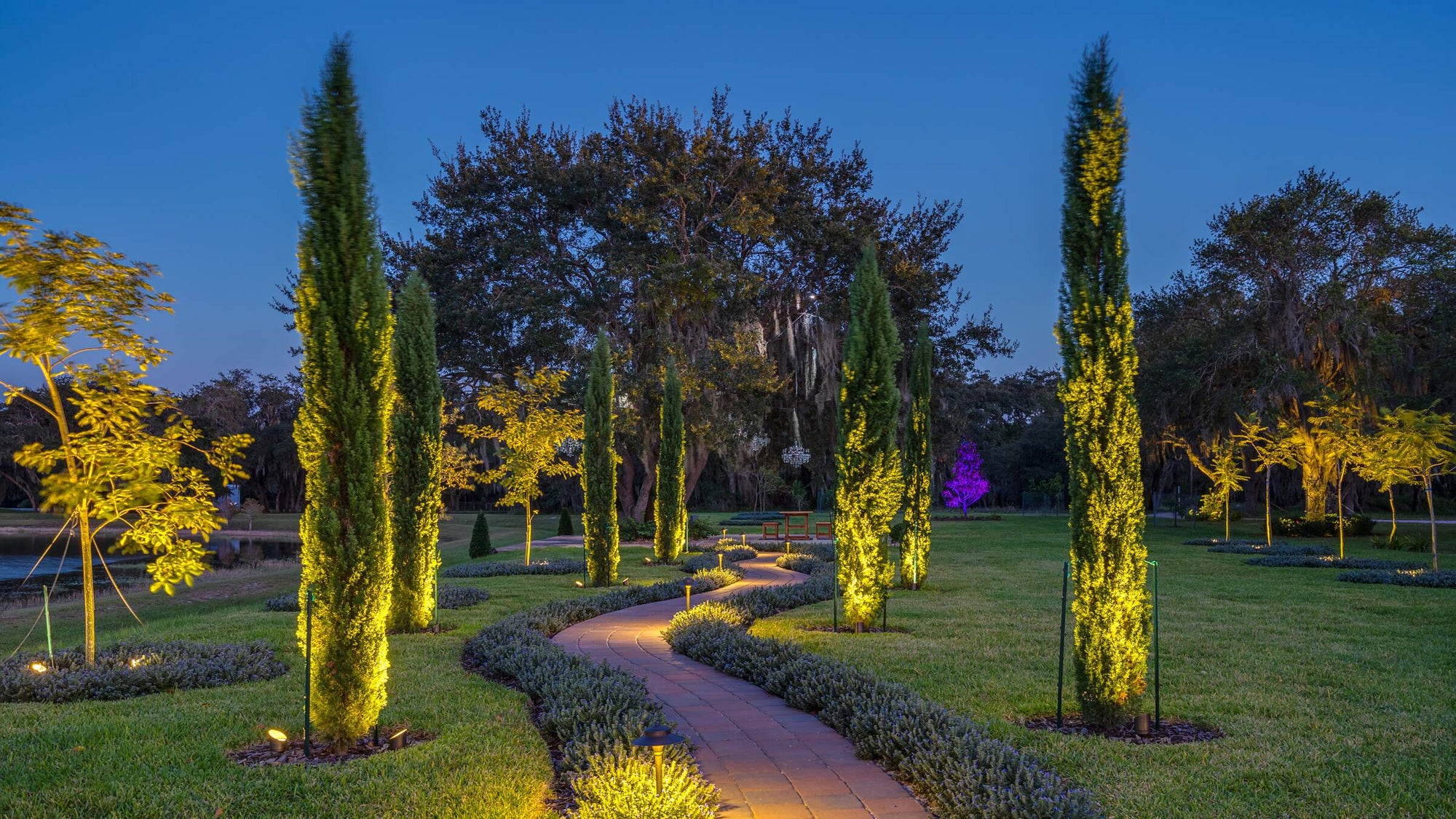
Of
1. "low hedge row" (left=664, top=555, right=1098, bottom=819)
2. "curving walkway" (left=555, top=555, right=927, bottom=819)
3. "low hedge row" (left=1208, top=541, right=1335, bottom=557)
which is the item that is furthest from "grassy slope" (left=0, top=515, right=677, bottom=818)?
"low hedge row" (left=1208, top=541, right=1335, bottom=557)

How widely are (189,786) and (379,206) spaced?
359 centimetres

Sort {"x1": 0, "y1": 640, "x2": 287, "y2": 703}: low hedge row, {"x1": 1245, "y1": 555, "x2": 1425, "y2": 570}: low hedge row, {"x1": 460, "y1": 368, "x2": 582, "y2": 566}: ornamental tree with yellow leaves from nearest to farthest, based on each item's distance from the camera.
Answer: {"x1": 0, "y1": 640, "x2": 287, "y2": 703}: low hedge row < {"x1": 1245, "y1": 555, "x2": 1425, "y2": 570}: low hedge row < {"x1": 460, "y1": 368, "x2": 582, "y2": 566}: ornamental tree with yellow leaves

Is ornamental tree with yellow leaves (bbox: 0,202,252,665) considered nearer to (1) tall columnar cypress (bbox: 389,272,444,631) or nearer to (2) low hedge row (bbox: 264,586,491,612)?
(1) tall columnar cypress (bbox: 389,272,444,631)

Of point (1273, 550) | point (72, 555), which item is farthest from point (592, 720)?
point (72, 555)

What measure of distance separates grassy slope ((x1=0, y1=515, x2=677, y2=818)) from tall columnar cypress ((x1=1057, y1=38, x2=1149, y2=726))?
3.73 meters

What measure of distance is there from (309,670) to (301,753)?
50 cm

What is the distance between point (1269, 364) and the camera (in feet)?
81.5

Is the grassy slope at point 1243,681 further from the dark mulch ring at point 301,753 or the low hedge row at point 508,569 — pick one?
the low hedge row at point 508,569

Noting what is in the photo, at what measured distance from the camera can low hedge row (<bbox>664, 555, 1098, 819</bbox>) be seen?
413 centimetres

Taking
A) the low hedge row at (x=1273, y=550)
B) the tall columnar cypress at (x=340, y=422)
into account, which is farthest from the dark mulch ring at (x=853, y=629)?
the low hedge row at (x=1273, y=550)

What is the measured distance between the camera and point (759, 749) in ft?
18.0

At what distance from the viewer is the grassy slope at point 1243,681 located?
15.5 ft

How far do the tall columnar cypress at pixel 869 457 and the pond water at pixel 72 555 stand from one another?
674 inches

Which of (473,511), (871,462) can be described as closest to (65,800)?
(871,462)
